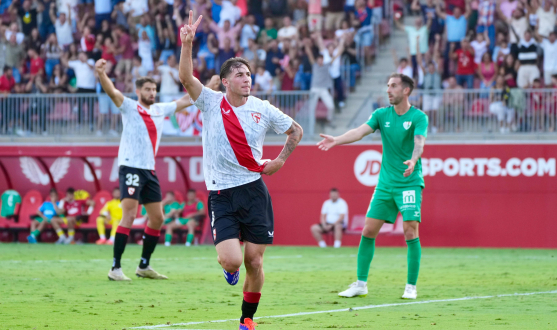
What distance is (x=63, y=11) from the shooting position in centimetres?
2552

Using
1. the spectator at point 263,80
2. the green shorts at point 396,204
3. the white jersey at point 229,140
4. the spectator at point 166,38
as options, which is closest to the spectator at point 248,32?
the spectator at point 263,80

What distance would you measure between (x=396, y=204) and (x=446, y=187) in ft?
33.6

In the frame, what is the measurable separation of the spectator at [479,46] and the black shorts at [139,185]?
1199 cm

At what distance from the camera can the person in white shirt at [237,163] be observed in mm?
6883

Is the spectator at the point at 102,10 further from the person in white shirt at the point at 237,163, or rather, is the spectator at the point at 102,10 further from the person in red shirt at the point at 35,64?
the person in white shirt at the point at 237,163

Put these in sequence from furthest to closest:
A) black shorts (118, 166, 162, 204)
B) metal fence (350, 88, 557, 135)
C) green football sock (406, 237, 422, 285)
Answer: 1. metal fence (350, 88, 557, 135)
2. black shorts (118, 166, 162, 204)
3. green football sock (406, 237, 422, 285)

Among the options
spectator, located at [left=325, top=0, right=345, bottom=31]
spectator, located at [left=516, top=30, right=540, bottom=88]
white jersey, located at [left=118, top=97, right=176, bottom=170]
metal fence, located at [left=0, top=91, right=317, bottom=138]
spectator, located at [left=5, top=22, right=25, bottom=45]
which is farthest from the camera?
spectator, located at [left=5, top=22, right=25, bottom=45]

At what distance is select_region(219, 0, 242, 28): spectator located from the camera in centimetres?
2442

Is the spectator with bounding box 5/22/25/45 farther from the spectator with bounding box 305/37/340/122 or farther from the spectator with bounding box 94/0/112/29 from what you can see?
the spectator with bounding box 305/37/340/122

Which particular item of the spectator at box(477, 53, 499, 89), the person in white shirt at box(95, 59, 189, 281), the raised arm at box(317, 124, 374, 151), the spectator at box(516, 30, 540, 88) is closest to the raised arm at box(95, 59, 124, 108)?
the person in white shirt at box(95, 59, 189, 281)

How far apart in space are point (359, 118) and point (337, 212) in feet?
8.08

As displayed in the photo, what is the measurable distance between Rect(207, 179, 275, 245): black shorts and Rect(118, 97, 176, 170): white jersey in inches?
183

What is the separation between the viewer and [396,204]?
975 cm

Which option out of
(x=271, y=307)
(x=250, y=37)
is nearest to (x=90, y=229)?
(x=250, y=37)
